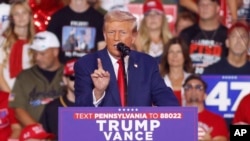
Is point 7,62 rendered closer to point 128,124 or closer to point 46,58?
point 46,58

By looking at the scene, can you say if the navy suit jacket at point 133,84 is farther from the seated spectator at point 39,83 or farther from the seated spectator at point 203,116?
the seated spectator at point 39,83

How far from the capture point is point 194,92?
357 inches

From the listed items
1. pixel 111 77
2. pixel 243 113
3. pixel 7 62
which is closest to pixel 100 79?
pixel 111 77

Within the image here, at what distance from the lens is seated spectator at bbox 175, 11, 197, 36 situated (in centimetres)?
937

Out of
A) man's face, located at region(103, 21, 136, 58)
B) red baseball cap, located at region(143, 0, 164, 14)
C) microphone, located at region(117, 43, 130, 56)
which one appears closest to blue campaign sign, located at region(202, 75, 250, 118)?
red baseball cap, located at region(143, 0, 164, 14)

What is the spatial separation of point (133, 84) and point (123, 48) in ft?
1.05

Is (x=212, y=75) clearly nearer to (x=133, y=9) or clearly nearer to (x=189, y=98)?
(x=189, y=98)

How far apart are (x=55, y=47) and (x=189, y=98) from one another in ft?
4.50

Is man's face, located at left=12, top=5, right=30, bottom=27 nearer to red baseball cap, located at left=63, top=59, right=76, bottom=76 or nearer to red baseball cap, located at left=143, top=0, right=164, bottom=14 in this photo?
red baseball cap, located at left=63, top=59, right=76, bottom=76

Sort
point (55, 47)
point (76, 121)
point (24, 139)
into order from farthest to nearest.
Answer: point (55, 47) → point (24, 139) → point (76, 121)

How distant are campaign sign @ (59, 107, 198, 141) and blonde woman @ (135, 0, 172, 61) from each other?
4103 millimetres

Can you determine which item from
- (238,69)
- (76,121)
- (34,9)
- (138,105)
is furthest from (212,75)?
(76,121)

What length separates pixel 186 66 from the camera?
923 cm

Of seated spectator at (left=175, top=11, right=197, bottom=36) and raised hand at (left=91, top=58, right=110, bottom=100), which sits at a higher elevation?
raised hand at (left=91, top=58, right=110, bottom=100)
